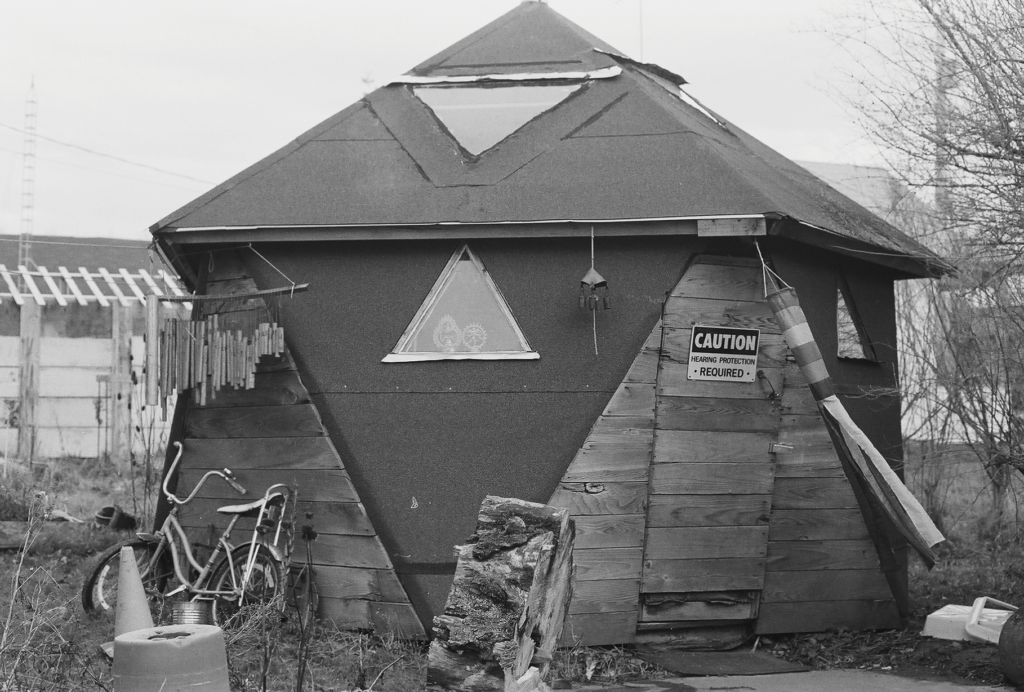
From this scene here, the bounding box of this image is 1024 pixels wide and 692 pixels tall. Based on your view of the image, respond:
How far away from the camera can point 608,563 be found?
23.2 ft

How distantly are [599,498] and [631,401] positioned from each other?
2.14 feet

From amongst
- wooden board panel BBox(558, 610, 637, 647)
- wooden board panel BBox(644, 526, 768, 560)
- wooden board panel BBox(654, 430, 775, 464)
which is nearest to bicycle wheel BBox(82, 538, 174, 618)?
wooden board panel BBox(558, 610, 637, 647)

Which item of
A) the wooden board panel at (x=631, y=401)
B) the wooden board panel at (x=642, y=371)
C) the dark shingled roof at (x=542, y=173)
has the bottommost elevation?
the wooden board panel at (x=631, y=401)

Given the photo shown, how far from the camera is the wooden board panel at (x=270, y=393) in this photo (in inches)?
293

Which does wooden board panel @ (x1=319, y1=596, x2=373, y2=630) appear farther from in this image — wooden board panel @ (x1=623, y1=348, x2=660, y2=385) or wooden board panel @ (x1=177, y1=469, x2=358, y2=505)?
wooden board panel @ (x1=623, y1=348, x2=660, y2=385)

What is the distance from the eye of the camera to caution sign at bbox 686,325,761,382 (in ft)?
23.7

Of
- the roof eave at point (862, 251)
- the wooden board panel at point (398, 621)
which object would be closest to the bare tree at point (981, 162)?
the roof eave at point (862, 251)

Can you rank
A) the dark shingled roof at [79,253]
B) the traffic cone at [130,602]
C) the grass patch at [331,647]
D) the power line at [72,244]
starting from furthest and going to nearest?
1. the power line at [72,244]
2. the dark shingled roof at [79,253]
3. the traffic cone at [130,602]
4. the grass patch at [331,647]

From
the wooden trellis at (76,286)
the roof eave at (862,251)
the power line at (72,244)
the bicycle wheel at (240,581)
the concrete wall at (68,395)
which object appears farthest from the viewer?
the power line at (72,244)

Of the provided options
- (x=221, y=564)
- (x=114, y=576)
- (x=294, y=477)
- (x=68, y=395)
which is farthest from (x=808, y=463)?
(x=68, y=395)

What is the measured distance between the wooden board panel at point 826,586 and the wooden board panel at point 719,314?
1.66 m

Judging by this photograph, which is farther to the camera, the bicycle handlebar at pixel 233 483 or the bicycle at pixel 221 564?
the bicycle handlebar at pixel 233 483

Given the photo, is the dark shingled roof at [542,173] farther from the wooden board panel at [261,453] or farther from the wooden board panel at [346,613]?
the wooden board panel at [346,613]

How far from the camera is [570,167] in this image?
7.66 metres
